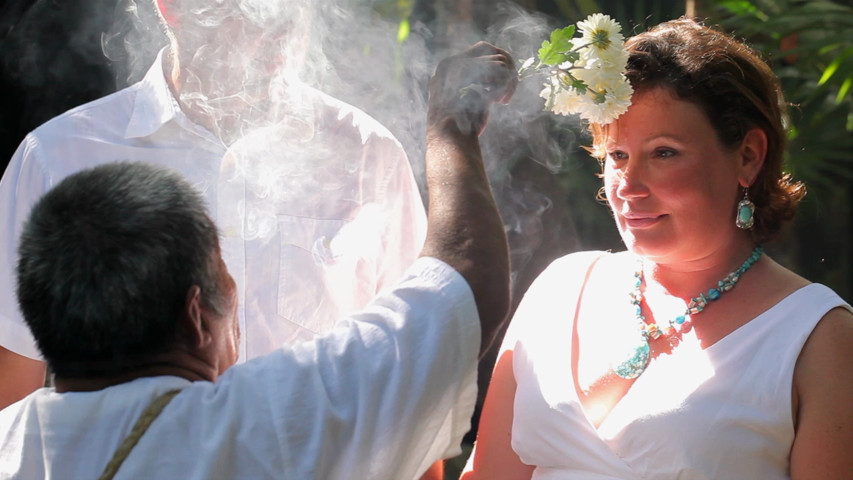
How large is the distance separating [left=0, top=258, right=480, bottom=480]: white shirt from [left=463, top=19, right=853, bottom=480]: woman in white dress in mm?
824

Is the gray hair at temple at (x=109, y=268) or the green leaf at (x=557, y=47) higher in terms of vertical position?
the green leaf at (x=557, y=47)

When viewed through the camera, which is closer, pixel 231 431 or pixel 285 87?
pixel 231 431

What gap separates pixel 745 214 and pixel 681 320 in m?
0.36

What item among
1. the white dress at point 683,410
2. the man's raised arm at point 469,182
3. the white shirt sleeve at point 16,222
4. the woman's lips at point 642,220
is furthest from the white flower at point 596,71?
the white shirt sleeve at point 16,222

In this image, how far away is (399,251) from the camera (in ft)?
8.84

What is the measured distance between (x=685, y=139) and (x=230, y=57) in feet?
4.47

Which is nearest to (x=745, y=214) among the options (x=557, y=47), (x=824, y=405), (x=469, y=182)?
(x=824, y=405)

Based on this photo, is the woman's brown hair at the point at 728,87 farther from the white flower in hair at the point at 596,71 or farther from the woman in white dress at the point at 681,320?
the white flower in hair at the point at 596,71

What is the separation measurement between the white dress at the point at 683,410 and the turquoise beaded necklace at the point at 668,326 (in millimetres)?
49

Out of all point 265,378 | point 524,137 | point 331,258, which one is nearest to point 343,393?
point 265,378

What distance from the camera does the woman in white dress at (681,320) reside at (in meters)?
2.29

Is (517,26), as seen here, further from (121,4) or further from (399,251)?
(121,4)

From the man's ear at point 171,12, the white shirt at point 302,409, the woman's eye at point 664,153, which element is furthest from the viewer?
the man's ear at point 171,12

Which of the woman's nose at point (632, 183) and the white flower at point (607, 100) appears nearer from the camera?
the white flower at point (607, 100)
